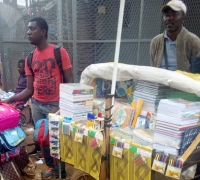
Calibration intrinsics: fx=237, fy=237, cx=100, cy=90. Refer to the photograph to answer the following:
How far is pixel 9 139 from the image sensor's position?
8.39 ft

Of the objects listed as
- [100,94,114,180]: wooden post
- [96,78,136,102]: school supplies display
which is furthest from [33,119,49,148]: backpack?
[100,94,114,180]: wooden post

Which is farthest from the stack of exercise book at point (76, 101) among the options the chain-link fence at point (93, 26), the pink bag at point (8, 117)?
the chain-link fence at point (93, 26)

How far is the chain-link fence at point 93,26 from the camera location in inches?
158

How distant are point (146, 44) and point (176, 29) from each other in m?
1.51

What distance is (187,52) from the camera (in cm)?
248

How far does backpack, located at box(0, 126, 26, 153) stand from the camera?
2529 millimetres

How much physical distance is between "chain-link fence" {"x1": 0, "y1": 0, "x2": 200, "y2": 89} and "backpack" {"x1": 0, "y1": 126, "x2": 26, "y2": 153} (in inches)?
92.7

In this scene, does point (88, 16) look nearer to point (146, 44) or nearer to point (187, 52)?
point (146, 44)

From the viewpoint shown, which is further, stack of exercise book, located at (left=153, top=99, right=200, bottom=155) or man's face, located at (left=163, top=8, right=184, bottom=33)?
Answer: man's face, located at (left=163, top=8, right=184, bottom=33)

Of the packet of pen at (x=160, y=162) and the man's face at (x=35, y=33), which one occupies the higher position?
the man's face at (x=35, y=33)

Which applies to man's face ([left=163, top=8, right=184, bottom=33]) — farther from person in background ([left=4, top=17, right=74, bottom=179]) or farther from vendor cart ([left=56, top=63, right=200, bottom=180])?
person in background ([left=4, top=17, right=74, bottom=179])

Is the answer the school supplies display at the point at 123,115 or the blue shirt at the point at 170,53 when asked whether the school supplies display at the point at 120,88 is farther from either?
the blue shirt at the point at 170,53

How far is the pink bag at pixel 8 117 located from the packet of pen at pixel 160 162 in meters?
1.66

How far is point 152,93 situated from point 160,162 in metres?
0.64
